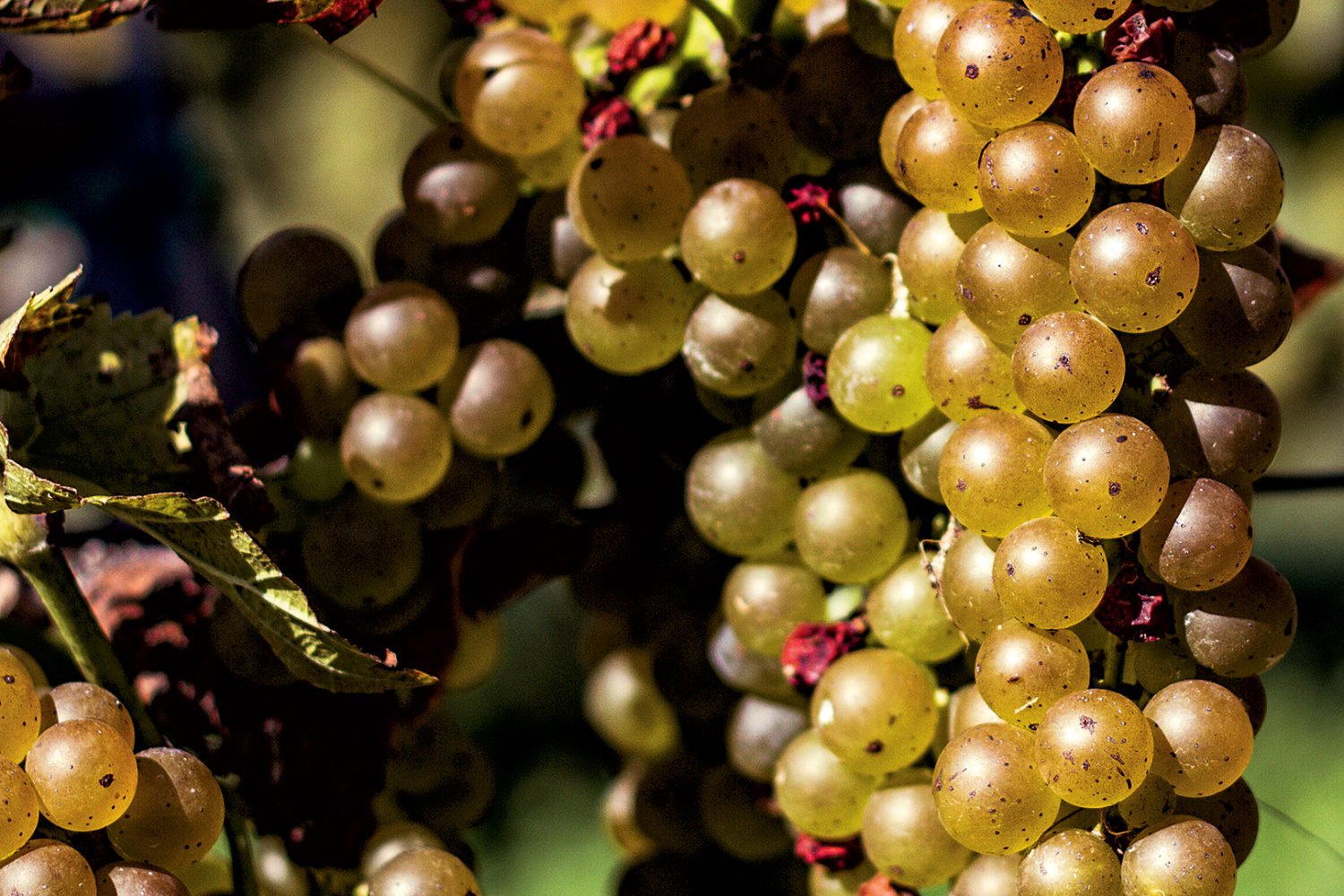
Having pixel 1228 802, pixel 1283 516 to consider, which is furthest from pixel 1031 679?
pixel 1283 516

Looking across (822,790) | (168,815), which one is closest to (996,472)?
(822,790)

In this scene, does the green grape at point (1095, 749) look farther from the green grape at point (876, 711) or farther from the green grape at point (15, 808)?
the green grape at point (15, 808)

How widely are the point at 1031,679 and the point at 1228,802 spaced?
0.23 feet

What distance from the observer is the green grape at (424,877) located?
39cm

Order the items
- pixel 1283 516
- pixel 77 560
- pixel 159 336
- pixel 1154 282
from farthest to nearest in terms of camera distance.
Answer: pixel 1283 516
pixel 77 560
pixel 159 336
pixel 1154 282

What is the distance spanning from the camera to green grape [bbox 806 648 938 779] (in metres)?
0.40

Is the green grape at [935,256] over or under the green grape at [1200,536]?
over

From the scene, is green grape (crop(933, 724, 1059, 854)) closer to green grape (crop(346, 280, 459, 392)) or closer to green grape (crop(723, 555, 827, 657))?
green grape (crop(723, 555, 827, 657))

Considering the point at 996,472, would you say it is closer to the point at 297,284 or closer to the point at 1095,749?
the point at 1095,749

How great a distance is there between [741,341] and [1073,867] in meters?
0.18

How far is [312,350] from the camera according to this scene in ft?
1.48

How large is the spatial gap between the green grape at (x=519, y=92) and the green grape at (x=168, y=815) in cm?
22

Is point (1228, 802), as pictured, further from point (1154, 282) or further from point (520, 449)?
point (520, 449)

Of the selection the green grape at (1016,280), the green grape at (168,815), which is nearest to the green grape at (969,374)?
the green grape at (1016,280)
